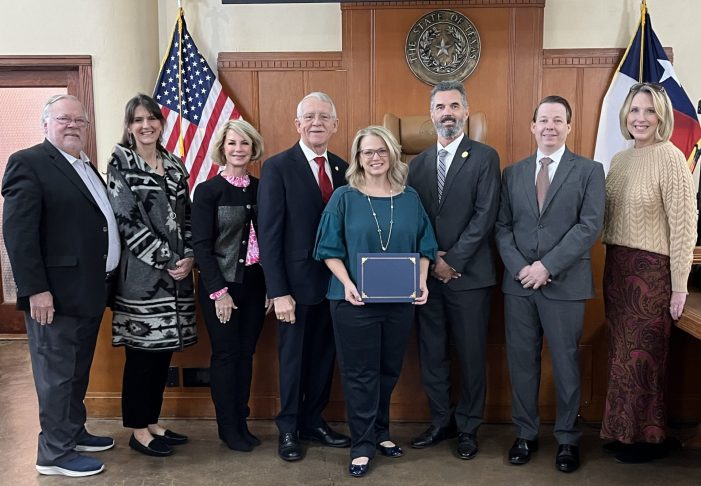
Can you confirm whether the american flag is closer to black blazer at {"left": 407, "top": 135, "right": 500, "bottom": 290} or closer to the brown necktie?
black blazer at {"left": 407, "top": 135, "right": 500, "bottom": 290}

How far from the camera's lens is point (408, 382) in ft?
11.2

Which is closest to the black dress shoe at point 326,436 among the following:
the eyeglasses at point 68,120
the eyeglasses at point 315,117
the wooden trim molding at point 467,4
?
the eyeglasses at point 315,117

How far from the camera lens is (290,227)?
287 centimetres

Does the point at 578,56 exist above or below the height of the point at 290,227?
above

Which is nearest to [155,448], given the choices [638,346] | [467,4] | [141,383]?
[141,383]

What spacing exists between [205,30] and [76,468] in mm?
3378

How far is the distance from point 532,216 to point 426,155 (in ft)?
1.87

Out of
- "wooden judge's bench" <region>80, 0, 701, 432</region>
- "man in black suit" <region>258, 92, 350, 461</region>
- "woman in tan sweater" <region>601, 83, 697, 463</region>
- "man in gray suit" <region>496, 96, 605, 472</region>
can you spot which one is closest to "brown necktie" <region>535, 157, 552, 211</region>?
"man in gray suit" <region>496, 96, 605, 472</region>

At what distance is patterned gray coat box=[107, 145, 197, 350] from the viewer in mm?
2840

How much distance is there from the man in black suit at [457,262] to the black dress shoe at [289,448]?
0.56m

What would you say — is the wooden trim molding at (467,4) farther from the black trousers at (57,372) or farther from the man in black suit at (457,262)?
the black trousers at (57,372)

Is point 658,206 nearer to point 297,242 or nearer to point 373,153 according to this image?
point 373,153

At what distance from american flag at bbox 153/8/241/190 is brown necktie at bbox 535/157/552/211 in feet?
8.95

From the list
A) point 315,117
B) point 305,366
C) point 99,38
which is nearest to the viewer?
point 315,117
